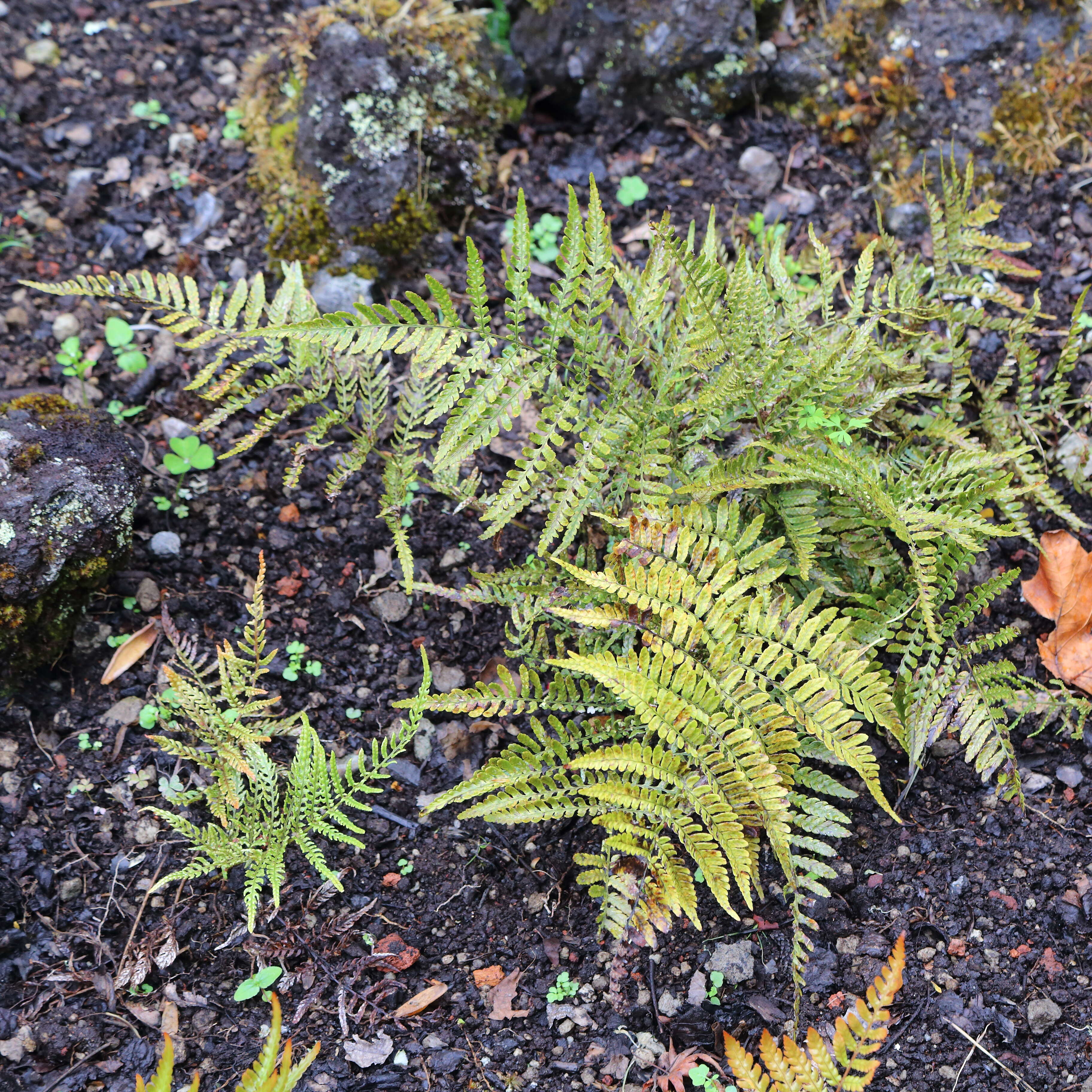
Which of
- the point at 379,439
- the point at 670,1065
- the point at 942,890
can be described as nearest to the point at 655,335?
the point at 379,439

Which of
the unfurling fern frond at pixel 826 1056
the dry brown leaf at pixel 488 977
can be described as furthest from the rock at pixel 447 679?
the unfurling fern frond at pixel 826 1056

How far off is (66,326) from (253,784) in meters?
1.99

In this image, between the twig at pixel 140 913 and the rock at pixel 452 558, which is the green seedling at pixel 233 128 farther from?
the twig at pixel 140 913

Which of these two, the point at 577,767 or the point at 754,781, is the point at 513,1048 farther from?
the point at 754,781

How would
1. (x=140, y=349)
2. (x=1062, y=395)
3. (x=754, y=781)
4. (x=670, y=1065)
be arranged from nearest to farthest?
(x=754, y=781) → (x=670, y=1065) → (x=1062, y=395) → (x=140, y=349)

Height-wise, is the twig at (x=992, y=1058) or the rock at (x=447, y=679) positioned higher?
the rock at (x=447, y=679)

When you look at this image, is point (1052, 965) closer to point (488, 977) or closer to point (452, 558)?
point (488, 977)

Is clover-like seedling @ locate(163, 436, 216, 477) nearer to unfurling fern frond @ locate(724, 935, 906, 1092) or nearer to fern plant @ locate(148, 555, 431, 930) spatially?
fern plant @ locate(148, 555, 431, 930)

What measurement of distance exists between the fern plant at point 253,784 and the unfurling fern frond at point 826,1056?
3.36 ft

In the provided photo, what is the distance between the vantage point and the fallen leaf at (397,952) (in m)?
2.41

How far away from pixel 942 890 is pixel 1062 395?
1613mm

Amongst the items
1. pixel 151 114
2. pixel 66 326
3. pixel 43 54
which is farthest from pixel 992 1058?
pixel 43 54

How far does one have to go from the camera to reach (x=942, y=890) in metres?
2.43

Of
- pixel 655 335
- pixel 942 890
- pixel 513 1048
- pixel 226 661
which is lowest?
pixel 513 1048
